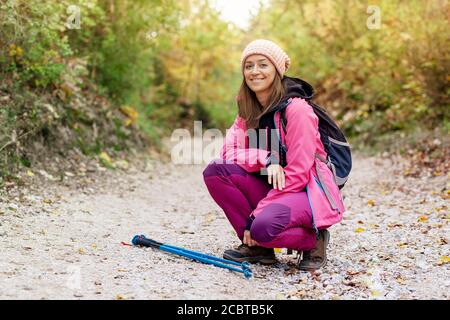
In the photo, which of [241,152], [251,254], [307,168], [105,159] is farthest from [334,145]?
[105,159]

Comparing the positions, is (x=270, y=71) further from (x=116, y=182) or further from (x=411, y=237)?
(x=116, y=182)

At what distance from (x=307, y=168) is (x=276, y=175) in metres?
0.19

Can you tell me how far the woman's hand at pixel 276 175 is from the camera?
3.62 metres

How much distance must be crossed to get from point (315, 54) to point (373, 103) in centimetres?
235

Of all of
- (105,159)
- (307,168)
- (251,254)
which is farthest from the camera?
(105,159)

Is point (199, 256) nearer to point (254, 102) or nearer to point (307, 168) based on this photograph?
point (307, 168)

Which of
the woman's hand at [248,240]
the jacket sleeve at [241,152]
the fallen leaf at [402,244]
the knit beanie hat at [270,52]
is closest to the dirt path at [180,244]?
the fallen leaf at [402,244]

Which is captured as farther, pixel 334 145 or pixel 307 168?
pixel 334 145

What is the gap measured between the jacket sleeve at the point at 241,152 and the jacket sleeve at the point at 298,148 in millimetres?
195

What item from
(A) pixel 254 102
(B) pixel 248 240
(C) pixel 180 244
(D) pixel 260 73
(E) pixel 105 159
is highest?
(D) pixel 260 73

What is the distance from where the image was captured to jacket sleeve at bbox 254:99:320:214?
360 cm

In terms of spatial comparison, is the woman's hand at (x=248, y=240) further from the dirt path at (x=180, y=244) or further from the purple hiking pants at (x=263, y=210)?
the dirt path at (x=180, y=244)

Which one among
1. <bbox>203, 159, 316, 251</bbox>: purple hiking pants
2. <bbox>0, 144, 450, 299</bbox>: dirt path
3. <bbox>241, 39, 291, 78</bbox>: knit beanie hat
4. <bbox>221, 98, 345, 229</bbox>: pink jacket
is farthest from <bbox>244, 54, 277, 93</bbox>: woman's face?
<bbox>0, 144, 450, 299</bbox>: dirt path

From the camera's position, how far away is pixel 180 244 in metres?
4.47
